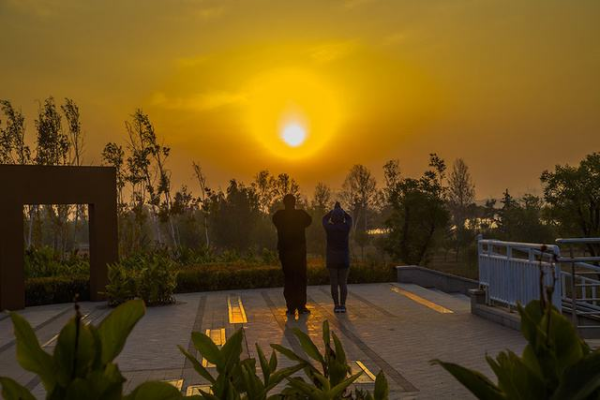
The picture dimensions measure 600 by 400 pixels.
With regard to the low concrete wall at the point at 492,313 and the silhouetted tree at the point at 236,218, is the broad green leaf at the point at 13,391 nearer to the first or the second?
the low concrete wall at the point at 492,313

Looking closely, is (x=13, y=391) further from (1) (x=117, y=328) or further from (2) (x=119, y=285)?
(2) (x=119, y=285)

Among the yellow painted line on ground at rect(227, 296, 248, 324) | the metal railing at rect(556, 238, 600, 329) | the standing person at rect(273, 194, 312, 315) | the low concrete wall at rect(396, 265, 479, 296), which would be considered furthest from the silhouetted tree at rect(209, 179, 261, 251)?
the metal railing at rect(556, 238, 600, 329)

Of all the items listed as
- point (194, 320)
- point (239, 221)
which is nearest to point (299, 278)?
point (194, 320)

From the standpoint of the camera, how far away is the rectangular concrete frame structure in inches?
555

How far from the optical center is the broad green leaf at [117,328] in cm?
113

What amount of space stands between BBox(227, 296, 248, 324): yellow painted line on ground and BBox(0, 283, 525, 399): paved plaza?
0.02 meters

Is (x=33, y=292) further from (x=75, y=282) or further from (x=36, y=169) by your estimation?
(x=36, y=169)

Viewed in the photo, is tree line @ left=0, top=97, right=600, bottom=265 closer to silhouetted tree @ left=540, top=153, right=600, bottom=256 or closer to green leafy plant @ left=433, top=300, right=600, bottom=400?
silhouetted tree @ left=540, top=153, right=600, bottom=256

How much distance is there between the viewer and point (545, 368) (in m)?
1.15

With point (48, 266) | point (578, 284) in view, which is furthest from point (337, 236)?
point (48, 266)

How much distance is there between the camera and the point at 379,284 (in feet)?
58.9

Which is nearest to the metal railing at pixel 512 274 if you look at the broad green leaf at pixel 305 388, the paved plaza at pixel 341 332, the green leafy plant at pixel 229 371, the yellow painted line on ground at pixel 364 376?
the paved plaza at pixel 341 332

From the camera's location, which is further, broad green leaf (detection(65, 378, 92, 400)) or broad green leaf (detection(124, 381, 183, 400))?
broad green leaf (detection(124, 381, 183, 400))

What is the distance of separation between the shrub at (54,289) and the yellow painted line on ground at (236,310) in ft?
11.3
